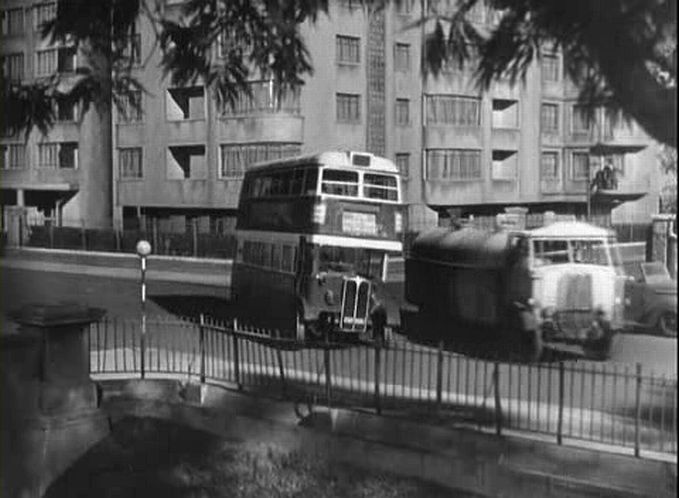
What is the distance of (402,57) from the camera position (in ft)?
7.91

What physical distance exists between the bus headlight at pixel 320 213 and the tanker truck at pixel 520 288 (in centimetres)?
25

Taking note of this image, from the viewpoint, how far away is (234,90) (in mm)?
2807

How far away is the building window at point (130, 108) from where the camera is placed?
2953mm

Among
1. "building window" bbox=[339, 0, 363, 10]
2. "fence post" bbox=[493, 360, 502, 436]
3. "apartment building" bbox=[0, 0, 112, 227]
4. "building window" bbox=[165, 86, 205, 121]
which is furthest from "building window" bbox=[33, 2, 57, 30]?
"fence post" bbox=[493, 360, 502, 436]

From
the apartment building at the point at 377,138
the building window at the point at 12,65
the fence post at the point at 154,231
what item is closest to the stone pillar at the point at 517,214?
the apartment building at the point at 377,138

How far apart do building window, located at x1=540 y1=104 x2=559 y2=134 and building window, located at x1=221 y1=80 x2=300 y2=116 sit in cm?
69

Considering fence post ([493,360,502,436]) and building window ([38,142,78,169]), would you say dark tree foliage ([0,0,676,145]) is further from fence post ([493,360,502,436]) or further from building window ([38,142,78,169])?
fence post ([493,360,502,436])

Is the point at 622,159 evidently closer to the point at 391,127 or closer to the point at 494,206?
the point at 494,206

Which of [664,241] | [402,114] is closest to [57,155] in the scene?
[402,114]

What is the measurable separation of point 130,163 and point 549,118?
1224mm

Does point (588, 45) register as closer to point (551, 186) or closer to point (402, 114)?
point (551, 186)

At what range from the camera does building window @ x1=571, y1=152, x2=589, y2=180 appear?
2229 millimetres

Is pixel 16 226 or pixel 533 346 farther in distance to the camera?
pixel 16 226

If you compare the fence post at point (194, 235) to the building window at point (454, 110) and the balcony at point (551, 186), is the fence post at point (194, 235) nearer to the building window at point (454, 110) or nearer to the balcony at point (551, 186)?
the building window at point (454, 110)
